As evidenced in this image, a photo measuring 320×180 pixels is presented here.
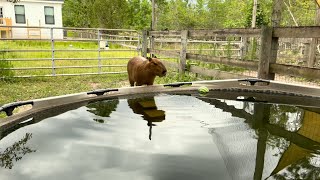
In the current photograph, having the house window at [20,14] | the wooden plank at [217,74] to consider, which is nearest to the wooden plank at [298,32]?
the wooden plank at [217,74]

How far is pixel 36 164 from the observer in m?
2.04

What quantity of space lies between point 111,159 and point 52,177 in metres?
0.42

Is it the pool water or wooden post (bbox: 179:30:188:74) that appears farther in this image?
wooden post (bbox: 179:30:188:74)

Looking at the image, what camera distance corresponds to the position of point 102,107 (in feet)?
10.8

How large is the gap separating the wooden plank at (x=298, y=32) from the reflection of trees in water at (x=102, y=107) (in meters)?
2.97

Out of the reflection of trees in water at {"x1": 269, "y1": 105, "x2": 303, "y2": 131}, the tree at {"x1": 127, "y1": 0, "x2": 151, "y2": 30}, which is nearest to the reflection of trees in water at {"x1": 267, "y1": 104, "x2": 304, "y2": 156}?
the reflection of trees in water at {"x1": 269, "y1": 105, "x2": 303, "y2": 131}

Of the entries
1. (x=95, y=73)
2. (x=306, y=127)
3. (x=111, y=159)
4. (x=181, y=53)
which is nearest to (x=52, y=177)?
(x=111, y=159)

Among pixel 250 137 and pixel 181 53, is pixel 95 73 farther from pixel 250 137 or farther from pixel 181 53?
pixel 250 137

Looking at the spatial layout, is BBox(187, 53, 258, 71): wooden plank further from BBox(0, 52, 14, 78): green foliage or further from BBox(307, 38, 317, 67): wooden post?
BBox(0, 52, 14, 78): green foliage

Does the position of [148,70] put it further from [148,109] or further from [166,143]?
[166,143]

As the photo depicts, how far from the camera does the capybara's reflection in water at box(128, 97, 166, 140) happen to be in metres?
3.08

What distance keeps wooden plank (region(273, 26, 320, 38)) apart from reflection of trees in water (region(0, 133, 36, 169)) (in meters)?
3.99

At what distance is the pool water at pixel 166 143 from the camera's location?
6.50 feet

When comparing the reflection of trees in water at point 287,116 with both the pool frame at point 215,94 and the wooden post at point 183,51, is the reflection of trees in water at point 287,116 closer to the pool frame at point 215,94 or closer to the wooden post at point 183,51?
the pool frame at point 215,94
